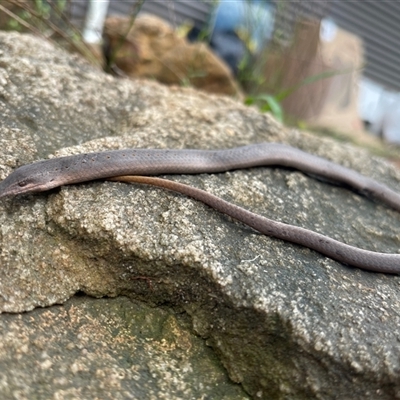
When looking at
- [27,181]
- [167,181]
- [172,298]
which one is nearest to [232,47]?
[167,181]

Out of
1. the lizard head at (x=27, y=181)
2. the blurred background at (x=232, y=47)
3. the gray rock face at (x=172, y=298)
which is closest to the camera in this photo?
the gray rock face at (x=172, y=298)

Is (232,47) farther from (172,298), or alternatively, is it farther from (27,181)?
(172,298)

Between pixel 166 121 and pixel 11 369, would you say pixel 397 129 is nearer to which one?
pixel 166 121

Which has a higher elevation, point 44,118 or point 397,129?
point 44,118

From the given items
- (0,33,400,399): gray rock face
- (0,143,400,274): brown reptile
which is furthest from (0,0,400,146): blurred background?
(0,33,400,399): gray rock face

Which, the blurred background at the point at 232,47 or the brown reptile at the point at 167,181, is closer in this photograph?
the brown reptile at the point at 167,181

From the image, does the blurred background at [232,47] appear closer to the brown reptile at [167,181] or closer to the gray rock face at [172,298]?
the brown reptile at [167,181]

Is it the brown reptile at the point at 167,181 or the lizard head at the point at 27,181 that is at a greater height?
the brown reptile at the point at 167,181

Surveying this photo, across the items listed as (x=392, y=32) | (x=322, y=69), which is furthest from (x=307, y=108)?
(x=392, y=32)

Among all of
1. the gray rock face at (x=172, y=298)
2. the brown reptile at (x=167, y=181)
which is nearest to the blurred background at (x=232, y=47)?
the brown reptile at (x=167, y=181)
